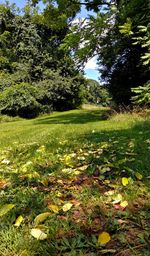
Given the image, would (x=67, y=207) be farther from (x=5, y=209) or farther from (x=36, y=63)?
(x=36, y=63)

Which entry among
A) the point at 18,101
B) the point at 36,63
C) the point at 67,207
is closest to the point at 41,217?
the point at 67,207

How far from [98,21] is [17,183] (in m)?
6.21

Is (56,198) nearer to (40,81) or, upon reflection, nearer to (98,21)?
(98,21)

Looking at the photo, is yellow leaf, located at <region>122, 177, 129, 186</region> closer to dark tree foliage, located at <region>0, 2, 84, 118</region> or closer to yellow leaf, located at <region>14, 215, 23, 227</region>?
yellow leaf, located at <region>14, 215, 23, 227</region>

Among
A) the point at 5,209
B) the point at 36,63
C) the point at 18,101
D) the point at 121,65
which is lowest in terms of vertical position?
the point at 5,209

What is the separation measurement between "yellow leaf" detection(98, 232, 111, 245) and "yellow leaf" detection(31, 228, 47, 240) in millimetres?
397

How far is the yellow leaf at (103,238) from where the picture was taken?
7.61 feet

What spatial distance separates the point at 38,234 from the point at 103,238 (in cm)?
47

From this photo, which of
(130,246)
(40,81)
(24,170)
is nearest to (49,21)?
(24,170)

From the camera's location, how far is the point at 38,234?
2.41m

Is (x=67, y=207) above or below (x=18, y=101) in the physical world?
below

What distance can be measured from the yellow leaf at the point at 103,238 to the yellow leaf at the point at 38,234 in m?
0.40

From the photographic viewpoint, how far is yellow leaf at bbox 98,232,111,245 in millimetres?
2318

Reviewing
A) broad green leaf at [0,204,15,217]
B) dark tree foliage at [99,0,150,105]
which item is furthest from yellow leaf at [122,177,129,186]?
dark tree foliage at [99,0,150,105]
